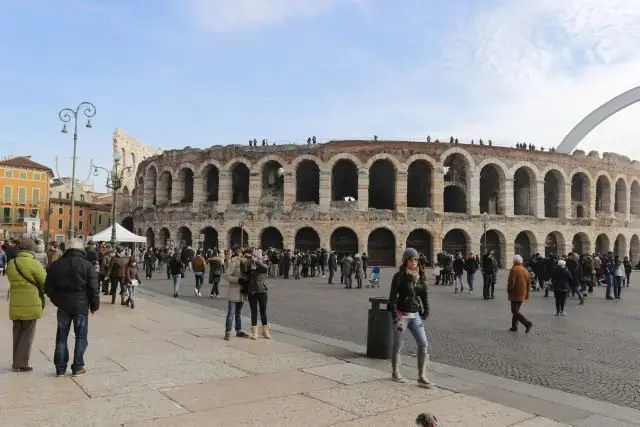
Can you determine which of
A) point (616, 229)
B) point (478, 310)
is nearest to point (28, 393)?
point (478, 310)

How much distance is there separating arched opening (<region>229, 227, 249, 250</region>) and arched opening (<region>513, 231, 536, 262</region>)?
20.1 meters

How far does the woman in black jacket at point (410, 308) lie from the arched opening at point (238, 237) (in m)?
31.2

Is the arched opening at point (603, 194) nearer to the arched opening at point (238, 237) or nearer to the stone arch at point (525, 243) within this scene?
the stone arch at point (525, 243)

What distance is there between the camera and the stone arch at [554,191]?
1521 inches

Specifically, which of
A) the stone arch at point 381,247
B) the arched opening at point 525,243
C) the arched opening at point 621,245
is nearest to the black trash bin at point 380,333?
the stone arch at point 381,247

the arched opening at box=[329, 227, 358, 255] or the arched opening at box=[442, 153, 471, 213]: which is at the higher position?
the arched opening at box=[442, 153, 471, 213]

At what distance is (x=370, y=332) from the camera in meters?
7.41

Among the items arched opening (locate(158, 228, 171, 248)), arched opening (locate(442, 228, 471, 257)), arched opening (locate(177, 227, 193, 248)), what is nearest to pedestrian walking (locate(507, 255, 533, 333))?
arched opening (locate(442, 228, 471, 257))

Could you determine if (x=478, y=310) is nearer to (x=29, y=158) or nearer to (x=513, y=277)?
(x=513, y=277)

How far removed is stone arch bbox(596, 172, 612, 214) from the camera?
1620 inches

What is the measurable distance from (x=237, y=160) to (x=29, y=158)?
4338cm

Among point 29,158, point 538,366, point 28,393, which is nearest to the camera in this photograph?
point 28,393

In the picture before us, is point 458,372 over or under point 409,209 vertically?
under

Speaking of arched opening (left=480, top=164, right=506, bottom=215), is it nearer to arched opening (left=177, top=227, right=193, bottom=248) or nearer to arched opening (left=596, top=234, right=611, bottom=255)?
arched opening (left=596, top=234, right=611, bottom=255)
